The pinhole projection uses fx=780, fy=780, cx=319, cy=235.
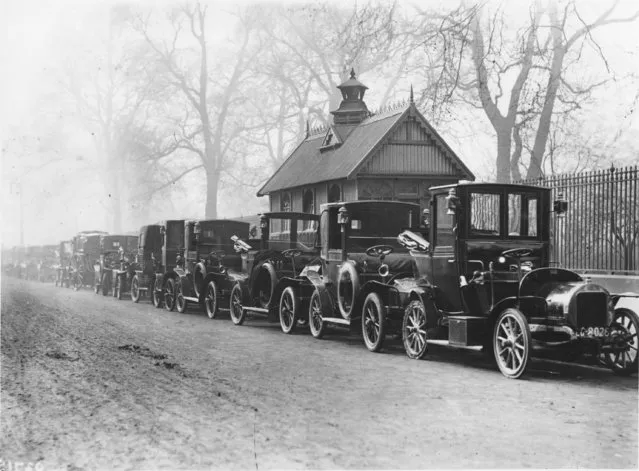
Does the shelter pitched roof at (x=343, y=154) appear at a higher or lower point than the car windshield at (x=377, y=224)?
higher

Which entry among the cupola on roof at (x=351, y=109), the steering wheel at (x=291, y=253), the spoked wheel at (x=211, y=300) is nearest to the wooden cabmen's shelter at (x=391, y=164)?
the cupola on roof at (x=351, y=109)

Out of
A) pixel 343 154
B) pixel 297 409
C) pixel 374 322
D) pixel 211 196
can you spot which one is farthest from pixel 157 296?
pixel 211 196

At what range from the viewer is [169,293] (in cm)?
2128

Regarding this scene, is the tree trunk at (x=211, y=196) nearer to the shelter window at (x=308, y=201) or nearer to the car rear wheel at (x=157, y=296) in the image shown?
the shelter window at (x=308, y=201)

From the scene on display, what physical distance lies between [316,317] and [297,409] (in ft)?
22.7

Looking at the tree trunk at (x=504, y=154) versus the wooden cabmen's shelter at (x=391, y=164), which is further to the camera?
the tree trunk at (x=504, y=154)

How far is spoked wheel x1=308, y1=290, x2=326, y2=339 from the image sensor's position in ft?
45.0

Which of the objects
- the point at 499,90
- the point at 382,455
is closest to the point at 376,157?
the point at 499,90

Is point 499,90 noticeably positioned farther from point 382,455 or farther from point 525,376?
point 382,455

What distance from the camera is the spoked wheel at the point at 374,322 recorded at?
37.9 feet

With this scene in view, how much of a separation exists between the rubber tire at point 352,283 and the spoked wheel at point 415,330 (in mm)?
1336

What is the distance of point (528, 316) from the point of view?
9461 mm

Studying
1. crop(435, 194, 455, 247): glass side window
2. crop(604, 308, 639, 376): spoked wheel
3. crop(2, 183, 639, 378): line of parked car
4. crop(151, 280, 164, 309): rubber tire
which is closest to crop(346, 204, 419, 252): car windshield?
crop(2, 183, 639, 378): line of parked car

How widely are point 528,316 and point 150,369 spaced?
466cm
